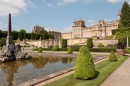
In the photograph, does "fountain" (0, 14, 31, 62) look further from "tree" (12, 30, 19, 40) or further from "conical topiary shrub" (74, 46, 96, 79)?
"tree" (12, 30, 19, 40)

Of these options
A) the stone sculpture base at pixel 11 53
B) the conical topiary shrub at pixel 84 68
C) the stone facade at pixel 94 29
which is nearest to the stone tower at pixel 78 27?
the stone facade at pixel 94 29

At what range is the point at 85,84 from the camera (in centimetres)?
704

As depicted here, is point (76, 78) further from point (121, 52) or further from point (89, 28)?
point (89, 28)

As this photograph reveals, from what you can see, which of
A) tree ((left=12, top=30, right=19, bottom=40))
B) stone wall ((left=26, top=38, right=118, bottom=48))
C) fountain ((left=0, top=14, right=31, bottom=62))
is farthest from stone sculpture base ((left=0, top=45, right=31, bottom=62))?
tree ((left=12, top=30, right=19, bottom=40))

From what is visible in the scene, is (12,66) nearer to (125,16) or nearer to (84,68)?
(84,68)

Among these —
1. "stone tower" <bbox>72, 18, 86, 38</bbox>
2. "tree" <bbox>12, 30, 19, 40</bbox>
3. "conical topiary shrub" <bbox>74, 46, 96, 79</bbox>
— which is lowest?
"conical topiary shrub" <bbox>74, 46, 96, 79</bbox>

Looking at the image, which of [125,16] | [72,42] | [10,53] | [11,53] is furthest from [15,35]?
[10,53]

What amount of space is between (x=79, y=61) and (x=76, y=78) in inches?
34.4

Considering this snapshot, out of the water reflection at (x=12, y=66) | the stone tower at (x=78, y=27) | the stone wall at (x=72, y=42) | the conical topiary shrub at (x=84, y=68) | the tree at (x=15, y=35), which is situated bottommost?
the water reflection at (x=12, y=66)

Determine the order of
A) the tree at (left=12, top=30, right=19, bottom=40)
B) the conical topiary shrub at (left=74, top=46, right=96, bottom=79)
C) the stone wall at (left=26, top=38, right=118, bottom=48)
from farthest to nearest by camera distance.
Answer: the tree at (left=12, top=30, right=19, bottom=40) < the stone wall at (left=26, top=38, right=118, bottom=48) < the conical topiary shrub at (left=74, top=46, right=96, bottom=79)

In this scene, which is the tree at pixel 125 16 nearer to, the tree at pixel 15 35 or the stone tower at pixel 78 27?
the stone tower at pixel 78 27

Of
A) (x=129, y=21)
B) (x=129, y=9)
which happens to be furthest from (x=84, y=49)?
(x=129, y=9)

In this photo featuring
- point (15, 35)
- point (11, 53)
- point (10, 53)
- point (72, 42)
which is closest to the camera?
point (10, 53)

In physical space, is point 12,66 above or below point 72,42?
below
